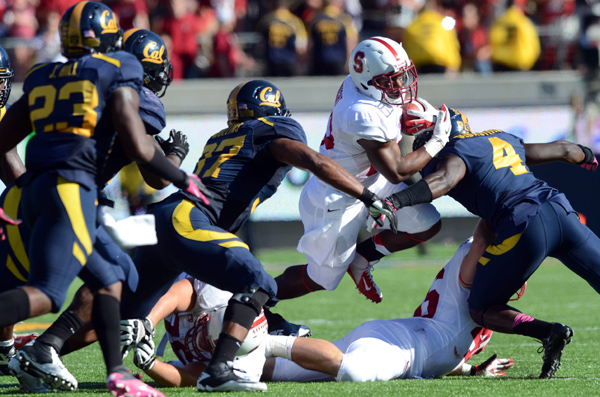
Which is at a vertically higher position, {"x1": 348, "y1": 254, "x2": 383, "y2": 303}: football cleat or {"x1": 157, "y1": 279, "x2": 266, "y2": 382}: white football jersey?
{"x1": 157, "y1": 279, "x2": 266, "y2": 382}: white football jersey

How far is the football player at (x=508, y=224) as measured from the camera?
421cm

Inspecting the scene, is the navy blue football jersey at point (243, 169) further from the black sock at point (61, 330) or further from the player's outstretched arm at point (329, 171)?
the black sock at point (61, 330)

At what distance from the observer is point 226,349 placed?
383cm

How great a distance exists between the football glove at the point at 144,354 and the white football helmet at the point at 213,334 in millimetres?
315

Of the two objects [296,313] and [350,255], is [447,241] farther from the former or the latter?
[350,255]

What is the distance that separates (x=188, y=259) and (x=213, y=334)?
16.4 inches

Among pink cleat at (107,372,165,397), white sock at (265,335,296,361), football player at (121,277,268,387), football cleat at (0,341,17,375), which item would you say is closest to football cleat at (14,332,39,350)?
football cleat at (0,341,17,375)

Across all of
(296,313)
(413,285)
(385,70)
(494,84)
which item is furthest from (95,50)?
(494,84)

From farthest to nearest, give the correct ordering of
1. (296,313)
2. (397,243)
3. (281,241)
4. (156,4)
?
(156,4) < (281,241) < (296,313) < (397,243)

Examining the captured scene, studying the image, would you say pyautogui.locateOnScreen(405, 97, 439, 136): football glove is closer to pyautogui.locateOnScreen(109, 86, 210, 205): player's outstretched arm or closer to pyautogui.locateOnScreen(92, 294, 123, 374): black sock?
pyautogui.locateOnScreen(109, 86, 210, 205): player's outstretched arm

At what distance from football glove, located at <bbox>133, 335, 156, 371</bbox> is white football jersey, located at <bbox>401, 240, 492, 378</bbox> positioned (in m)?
1.24

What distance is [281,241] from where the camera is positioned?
11938 millimetres

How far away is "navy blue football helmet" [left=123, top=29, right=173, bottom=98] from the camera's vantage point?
485cm

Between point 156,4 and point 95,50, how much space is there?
953 cm
